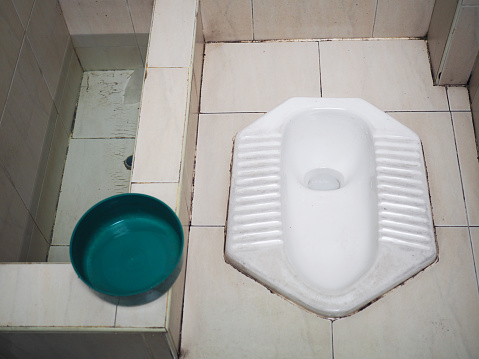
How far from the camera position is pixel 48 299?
132 centimetres

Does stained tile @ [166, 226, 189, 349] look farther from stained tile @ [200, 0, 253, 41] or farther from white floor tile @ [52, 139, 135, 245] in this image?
stained tile @ [200, 0, 253, 41]

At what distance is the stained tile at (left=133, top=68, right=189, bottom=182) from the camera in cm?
150

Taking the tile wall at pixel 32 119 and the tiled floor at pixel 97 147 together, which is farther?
the tiled floor at pixel 97 147

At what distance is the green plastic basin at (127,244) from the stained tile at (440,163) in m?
0.83

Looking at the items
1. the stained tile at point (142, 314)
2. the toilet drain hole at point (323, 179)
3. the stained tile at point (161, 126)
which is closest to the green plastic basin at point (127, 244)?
the stained tile at point (142, 314)

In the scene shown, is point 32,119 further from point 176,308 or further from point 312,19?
point 312,19

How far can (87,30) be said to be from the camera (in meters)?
2.05

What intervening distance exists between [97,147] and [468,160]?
51.9 inches

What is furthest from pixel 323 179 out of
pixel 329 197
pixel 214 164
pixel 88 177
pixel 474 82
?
pixel 88 177

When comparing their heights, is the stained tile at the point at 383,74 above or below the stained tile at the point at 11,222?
above

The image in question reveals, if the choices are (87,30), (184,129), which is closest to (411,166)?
(184,129)

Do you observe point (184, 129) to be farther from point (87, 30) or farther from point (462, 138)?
point (462, 138)

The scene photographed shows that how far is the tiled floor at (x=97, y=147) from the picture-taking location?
1.87 m

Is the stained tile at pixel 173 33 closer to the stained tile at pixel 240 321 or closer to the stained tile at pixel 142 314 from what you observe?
the stained tile at pixel 240 321
